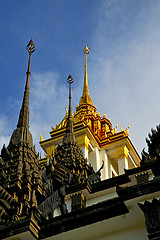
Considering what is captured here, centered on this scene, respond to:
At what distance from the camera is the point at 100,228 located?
12.2 m

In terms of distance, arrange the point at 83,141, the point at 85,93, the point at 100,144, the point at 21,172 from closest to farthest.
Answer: the point at 21,172 → the point at 83,141 → the point at 100,144 → the point at 85,93

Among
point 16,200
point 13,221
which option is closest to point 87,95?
point 16,200

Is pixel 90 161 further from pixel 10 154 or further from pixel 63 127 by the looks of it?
pixel 10 154

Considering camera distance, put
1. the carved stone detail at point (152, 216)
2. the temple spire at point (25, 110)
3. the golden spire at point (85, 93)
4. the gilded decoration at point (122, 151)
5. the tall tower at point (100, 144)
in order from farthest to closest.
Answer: the golden spire at point (85, 93) → the gilded decoration at point (122, 151) → the tall tower at point (100, 144) → the temple spire at point (25, 110) → the carved stone detail at point (152, 216)

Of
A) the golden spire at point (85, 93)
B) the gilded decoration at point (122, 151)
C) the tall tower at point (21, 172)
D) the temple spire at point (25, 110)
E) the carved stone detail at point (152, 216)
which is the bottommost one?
the carved stone detail at point (152, 216)

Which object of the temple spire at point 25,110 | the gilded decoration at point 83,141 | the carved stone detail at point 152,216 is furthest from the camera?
the gilded decoration at point 83,141

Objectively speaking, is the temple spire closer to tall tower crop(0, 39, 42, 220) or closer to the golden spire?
tall tower crop(0, 39, 42, 220)

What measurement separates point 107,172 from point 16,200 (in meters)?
19.0

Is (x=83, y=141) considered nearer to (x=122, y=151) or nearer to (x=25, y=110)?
(x=122, y=151)

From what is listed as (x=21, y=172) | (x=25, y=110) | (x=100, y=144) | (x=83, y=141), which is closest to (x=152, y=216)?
(x=21, y=172)

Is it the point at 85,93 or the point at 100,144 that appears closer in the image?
the point at 100,144

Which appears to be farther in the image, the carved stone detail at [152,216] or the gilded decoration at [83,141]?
the gilded decoration at [83,141]

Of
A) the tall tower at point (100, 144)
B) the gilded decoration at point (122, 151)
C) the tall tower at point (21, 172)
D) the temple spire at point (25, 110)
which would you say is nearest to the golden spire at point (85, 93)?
the tall tower at point (100, 144)

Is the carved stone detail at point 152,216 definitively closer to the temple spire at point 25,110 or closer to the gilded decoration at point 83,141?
the temple spire at point 25,110
